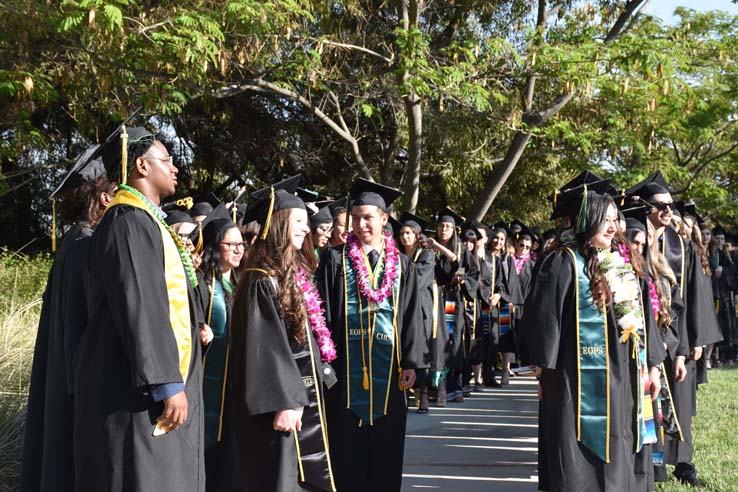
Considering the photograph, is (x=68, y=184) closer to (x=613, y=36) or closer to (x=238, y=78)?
(x=238, y=78)

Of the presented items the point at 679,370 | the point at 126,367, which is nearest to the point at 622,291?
the point at 679,370

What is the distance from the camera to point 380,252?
558cm

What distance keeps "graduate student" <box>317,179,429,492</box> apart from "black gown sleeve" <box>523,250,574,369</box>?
89 cm

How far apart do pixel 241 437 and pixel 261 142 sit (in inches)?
491

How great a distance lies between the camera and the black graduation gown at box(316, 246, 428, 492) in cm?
523

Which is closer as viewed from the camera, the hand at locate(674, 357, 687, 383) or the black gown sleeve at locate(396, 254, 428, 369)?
the black gown sleeve at locate(396, 254, 428, 369)

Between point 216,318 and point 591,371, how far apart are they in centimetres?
231

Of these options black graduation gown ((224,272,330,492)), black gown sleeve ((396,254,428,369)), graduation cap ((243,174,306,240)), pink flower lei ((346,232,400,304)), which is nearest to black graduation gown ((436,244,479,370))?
black gown sleeve ((396,254,428,369))

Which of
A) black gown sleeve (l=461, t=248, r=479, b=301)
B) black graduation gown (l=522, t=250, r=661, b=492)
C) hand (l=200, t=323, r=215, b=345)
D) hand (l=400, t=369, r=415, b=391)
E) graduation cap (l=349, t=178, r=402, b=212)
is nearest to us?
black graduation gown (l=522, t=250, r=661, b=492)

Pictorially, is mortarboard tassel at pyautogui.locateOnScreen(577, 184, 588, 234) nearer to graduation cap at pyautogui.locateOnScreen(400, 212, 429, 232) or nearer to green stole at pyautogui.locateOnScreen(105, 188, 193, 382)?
green stole at pyautogui.locateOnScreen(105, 188, 193, 382)

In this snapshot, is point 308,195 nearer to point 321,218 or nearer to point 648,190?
point 321,218

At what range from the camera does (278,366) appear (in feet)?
13.2

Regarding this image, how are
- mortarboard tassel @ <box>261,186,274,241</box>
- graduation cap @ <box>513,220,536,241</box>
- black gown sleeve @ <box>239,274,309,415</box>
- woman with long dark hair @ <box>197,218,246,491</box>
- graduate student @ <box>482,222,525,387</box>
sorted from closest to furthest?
black gown sleeve @ <box>239,274,309,415</box> → mortarboard tassel @ <box>261,186,274,241</box> → woman with long dark hair @ <box>197,218,246,491</box> → graduate student @ <box>482,222,525,387</box> → graduation cap @ <box>513,220,536,241</box>

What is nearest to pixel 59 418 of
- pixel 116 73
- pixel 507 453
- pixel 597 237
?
pixel 597 237
